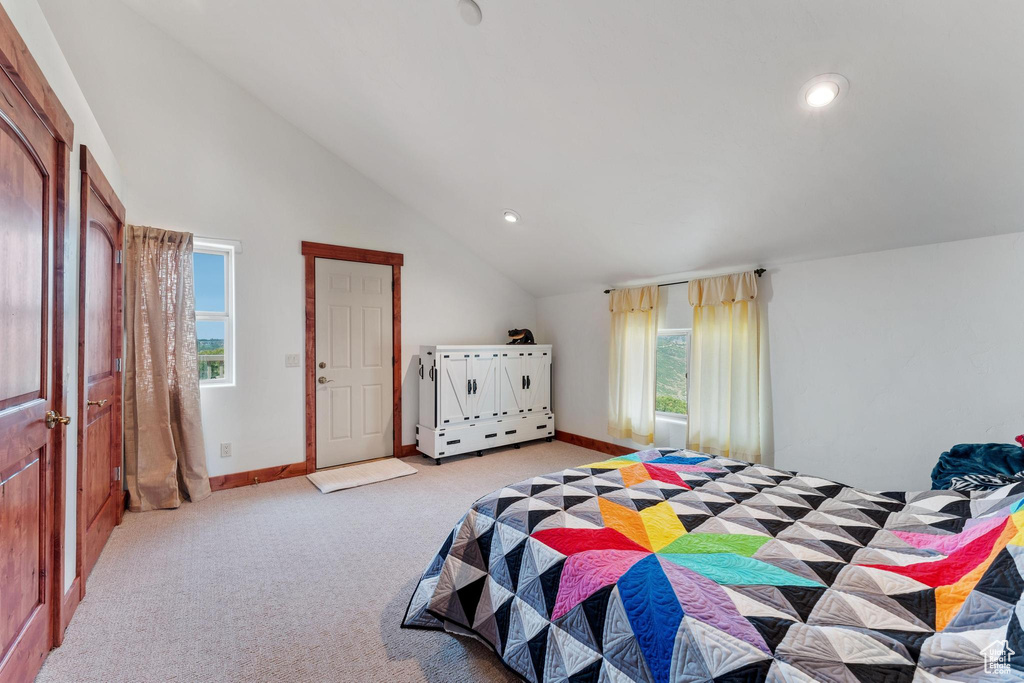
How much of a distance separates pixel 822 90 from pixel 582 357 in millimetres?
3402

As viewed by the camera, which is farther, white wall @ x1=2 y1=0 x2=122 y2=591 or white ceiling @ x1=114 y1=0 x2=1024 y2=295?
white ceiling @ x1=114 y1=0 x2=1024 y2=295

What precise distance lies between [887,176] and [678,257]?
1.52 metres

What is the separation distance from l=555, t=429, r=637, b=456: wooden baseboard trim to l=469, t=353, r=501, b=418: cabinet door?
3.36 ft

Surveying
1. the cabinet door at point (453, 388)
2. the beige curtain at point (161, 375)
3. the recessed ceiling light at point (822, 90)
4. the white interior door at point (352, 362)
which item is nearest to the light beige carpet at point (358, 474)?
the white interior door at point (352, 362)

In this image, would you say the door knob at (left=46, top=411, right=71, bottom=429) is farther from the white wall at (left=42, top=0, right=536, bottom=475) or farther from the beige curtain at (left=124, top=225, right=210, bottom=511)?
→ the white wall at (left=42, top=0, right=536, bottom=475)

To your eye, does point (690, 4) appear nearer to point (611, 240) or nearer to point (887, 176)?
point (887, 176)

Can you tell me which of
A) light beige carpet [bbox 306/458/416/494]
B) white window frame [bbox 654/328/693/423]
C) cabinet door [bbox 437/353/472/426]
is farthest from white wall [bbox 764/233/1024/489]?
light beige carpet [bbox 306/458/416/494]

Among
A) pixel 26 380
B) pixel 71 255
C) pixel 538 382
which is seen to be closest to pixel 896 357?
pixel 538 382

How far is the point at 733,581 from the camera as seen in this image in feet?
3.79

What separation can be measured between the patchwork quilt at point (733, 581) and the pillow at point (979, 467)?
1.98 feet

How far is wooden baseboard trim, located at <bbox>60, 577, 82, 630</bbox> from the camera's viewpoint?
1830 millimetres

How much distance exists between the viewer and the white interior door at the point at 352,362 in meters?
4.14

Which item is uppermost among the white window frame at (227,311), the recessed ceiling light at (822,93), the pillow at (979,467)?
the recessed ceiling light at (822,93)

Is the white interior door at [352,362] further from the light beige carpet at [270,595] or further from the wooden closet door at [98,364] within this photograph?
the wooden closet door at [98,364]
